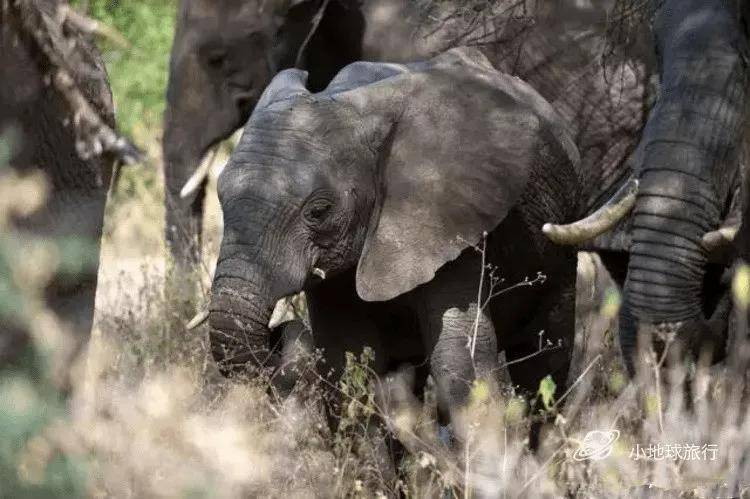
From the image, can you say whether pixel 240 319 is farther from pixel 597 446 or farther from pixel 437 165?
pixel 597 446

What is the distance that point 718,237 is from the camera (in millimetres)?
4992

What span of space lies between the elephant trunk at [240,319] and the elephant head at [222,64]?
3.34 metres

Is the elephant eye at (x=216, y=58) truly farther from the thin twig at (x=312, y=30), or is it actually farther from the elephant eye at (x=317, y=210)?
the elephant eye at (x=317, y=210)

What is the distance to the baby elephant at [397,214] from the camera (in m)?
5.25

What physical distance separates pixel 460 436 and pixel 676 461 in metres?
0.59

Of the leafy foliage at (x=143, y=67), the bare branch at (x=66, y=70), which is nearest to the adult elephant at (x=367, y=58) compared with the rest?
the bare branch at (x=66, y=70)

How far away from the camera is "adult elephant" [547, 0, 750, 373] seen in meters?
4.98

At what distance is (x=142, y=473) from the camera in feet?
9.45

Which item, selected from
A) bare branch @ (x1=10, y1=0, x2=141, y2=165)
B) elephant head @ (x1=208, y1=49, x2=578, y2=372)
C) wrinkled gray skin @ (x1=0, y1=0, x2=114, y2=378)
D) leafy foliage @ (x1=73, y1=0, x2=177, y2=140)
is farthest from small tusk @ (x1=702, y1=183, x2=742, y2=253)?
leafy foliage @ (x1=73, y1=0, x2=177, y2=140)

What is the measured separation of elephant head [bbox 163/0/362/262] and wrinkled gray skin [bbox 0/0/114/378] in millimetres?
4878

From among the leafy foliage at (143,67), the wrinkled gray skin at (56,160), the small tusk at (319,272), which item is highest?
the wrinkled gray skin at (56,160)

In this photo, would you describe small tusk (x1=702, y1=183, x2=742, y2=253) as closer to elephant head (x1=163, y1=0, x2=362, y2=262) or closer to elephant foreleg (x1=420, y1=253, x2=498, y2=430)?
elephant foreleg (x1=420, y1=253, x2=498, y2=430)

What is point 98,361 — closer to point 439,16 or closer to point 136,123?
point 439,16

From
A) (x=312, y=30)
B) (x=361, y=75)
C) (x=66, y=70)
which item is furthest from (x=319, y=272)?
(x=312, y=30)
